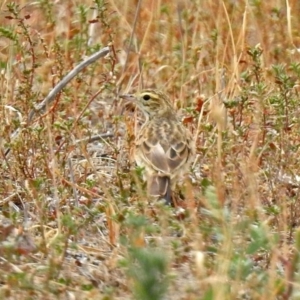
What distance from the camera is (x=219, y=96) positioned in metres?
6.91

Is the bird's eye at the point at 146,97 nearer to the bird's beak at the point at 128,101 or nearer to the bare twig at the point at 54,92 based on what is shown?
the bird's beak at the point at 128,101

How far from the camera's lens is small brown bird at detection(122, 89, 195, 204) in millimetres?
6016

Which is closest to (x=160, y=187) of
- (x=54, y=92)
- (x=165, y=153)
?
(x=165, y=153)

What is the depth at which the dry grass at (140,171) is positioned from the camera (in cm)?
395

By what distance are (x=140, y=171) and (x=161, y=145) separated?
1308 millimetres

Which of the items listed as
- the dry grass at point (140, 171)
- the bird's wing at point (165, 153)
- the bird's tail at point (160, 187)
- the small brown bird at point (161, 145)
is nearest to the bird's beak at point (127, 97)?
the small brown bird at point (161, 145)

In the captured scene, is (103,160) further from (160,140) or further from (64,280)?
(64,280)

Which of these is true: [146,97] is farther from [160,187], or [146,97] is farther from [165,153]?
[160,187]

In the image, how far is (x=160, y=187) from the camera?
5.89m

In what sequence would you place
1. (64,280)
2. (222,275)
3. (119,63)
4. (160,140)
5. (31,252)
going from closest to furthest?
(222,275), (64,280), (31,252), (160,140), (119,63)

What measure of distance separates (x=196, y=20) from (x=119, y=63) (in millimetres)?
680

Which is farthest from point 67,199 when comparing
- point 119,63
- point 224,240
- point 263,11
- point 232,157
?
point 263,11

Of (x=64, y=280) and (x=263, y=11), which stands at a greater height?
(x=263, y=11)

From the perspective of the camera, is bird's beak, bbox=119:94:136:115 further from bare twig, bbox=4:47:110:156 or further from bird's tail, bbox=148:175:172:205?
bird's tail, bbox=148:175:172:205
